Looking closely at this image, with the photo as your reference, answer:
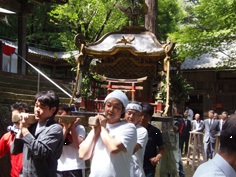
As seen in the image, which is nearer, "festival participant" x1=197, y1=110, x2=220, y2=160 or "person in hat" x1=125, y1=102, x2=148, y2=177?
"person in hat" x1=125, y1=102, x2=148, y2=177

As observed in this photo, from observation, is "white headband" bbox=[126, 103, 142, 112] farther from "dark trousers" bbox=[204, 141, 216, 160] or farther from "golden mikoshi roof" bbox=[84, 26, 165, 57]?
"dark trousers" bbox=[204, 141, 216, 160]

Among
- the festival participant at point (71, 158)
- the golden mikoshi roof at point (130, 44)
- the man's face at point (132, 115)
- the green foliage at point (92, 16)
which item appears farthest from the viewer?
the green foliage at point (92, 16)

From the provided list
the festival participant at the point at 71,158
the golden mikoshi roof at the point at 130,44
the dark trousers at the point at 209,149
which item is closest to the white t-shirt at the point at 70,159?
the festival participant at the point at 71,158

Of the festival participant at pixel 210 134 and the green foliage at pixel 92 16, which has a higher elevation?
the green foliage at pixel 92 16

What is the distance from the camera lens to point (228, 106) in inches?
936

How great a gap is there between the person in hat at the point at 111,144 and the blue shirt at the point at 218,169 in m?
1.58

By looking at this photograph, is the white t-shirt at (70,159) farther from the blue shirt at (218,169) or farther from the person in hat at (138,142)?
the blue shirt at (218,169)

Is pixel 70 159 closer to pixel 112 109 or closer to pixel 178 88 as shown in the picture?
pixel 112 109

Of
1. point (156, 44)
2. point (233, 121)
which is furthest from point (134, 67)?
point (233, 121)

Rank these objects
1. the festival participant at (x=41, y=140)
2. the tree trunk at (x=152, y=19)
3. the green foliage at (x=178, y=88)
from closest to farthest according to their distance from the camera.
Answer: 1. the festival participant at (x=41, y=140)
2. the green foliage at (x=178, y=88)
3. the tree trunk at (x=152, y=19)

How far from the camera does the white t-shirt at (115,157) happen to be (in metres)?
3.53

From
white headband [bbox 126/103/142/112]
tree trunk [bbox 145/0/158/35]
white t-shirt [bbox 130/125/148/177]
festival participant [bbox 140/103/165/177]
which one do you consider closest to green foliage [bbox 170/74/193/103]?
tree trunk [bbox 145/0/158/35]

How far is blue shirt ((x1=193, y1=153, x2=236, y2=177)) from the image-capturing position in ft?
6.19

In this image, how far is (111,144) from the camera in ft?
11.3
